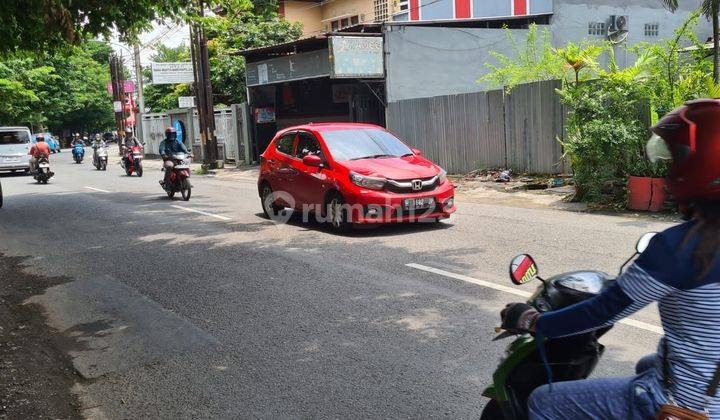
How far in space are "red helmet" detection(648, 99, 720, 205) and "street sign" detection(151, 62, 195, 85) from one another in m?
30.9

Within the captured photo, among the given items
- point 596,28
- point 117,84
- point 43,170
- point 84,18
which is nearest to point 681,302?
point 84,18

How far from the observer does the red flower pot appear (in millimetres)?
10320

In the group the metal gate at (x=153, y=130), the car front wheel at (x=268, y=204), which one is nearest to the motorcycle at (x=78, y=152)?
the metal gate at (x=153, y=130)

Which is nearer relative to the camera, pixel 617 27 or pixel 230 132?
pixel 617 27

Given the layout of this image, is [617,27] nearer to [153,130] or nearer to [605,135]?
[605,135]

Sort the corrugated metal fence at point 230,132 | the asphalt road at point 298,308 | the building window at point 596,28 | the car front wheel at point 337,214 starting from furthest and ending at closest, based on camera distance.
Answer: the corrugated metal fence at point 230,132 < the building window at point 596,28 < the car front wheel at point 337,214 < the asphalt road at point 298,308

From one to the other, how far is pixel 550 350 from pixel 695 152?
0.84 metres

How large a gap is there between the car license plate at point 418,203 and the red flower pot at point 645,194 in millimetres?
3671

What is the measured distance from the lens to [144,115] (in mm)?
39469

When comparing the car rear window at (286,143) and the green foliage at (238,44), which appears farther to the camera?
the green foliage at (238,44)

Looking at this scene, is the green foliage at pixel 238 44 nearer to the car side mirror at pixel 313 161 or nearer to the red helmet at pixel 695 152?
the car side mirror at pixel 313 161

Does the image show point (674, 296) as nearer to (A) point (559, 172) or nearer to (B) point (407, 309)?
(B) point (407, 309)

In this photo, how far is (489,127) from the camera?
16.8 metres

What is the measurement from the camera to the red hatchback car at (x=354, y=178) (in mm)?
9188
